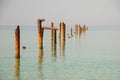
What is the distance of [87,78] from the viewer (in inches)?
613

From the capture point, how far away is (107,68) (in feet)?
61.1

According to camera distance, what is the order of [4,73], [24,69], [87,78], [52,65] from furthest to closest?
[52,65], [24,69], [4,73], [87,78]

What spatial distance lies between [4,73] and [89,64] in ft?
16.5

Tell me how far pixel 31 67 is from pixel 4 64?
199 centimetres

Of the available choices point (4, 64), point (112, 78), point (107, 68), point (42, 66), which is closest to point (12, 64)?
point (4, 64)

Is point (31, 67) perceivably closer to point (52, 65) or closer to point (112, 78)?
point (52, 65)

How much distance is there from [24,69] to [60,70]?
1867 millimetres

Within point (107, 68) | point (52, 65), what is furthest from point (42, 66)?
point (107, 68)

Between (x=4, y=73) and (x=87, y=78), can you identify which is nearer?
(x=87, y=78)

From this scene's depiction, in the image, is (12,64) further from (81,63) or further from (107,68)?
(107,68)

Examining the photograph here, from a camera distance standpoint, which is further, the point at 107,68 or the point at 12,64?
the point at 12,64

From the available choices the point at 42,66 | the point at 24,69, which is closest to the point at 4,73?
the point at 24,69

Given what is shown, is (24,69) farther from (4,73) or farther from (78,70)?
(78,70)

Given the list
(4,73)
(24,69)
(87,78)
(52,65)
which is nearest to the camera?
(87,78)
